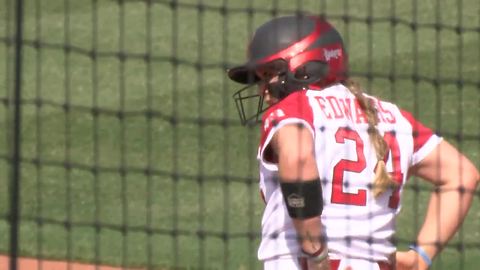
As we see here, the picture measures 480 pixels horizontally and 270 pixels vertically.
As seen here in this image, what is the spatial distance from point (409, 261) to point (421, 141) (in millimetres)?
449

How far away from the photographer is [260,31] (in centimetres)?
605

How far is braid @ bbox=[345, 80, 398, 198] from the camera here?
573 centimetres

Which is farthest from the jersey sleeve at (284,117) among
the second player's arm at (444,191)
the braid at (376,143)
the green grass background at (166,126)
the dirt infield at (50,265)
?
the dirt infield at (50,265)

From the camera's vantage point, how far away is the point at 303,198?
5.55m

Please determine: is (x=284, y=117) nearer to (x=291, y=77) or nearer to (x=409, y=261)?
(x=291, y=77)

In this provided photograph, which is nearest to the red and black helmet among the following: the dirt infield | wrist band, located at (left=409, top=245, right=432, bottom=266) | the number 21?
the number 21

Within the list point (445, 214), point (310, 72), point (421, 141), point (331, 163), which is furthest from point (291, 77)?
point (445, 214)

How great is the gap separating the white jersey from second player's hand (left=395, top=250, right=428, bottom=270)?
0.15 metres

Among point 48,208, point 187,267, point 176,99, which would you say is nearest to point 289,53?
point 187,267

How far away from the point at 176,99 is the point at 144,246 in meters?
2.40

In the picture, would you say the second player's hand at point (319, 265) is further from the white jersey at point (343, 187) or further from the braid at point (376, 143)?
the braid at point (376, 143)

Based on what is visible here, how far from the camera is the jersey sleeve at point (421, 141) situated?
5.97 metres

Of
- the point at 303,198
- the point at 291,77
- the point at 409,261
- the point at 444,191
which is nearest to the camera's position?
the point at 303,198

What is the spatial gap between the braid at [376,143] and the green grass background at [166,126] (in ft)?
3.62
